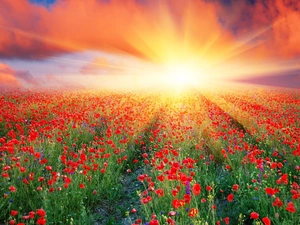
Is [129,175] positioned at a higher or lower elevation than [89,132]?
lower

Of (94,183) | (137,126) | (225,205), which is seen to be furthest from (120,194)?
(137,126)

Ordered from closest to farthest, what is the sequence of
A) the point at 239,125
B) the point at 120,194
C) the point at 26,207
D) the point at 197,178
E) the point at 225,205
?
1. the point at 26,207
2. the point at 225,205
3. the point at 197,178
4. the point at 120,194
5. the point at 239,125

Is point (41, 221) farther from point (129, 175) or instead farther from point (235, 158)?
point (235, 158)

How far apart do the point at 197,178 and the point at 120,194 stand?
59.6 inches

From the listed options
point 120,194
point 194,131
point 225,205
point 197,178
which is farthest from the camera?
point 194,131

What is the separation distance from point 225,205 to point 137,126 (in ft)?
16.0

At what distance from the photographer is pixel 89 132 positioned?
805cm

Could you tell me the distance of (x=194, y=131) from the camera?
7805 millimetres

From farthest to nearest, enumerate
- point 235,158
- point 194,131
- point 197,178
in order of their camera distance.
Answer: point 194,131
point 235,158
point 197,178

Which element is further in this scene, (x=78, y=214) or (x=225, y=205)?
(x=225, y=205)

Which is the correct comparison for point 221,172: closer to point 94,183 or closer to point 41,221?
point 94,183

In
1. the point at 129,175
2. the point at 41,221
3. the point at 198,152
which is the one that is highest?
the point at 41,221

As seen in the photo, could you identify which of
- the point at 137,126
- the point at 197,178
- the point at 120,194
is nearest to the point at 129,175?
the point at 120,194

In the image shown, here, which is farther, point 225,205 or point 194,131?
point 194,131
